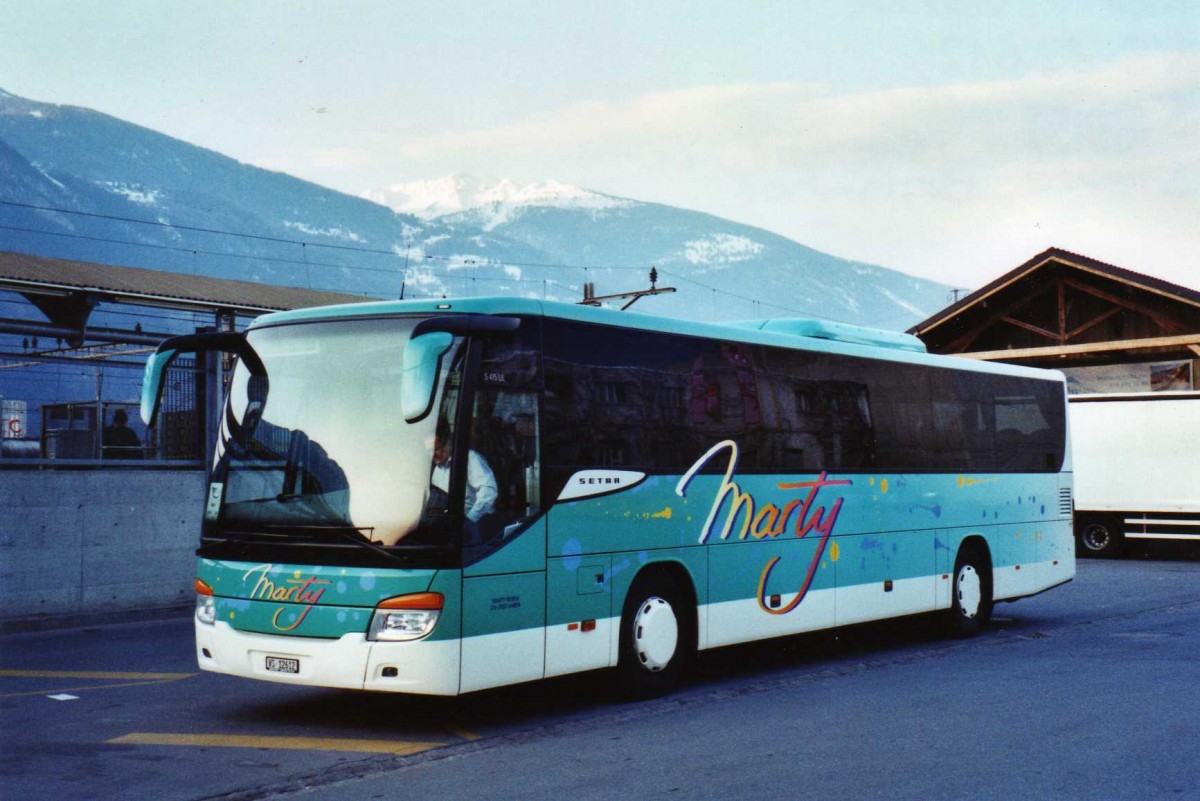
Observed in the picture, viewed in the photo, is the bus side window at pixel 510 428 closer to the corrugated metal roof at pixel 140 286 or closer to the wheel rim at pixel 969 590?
the wheel rim at pixel 969 590

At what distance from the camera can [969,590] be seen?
577 inches

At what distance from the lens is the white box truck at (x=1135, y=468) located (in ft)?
84.0

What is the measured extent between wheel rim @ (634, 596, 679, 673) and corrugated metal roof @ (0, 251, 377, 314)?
834 centimetres

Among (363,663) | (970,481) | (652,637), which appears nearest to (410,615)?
(363,663)

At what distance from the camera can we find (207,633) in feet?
29.7

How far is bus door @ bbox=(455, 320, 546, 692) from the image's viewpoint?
8500mm

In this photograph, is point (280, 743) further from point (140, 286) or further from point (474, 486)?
point (140, 286)

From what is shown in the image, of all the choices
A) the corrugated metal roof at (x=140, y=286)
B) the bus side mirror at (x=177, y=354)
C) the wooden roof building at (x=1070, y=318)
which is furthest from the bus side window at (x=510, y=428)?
the wooden roof building at (x=1070, y=318)

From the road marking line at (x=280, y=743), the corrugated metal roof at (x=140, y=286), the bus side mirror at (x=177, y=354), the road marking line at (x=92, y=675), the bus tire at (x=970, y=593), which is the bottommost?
the road marking line at (x=92, y=675)

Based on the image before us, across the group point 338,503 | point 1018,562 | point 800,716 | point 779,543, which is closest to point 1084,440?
point 1018,562

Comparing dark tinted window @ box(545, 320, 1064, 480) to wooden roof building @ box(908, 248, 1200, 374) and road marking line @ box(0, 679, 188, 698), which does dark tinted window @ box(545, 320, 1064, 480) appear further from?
wooden roof building @ box(908, 248, 1200, 374)

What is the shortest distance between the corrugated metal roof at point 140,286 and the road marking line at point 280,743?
7736mm

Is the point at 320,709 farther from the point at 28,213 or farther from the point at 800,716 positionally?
the point at 28,213

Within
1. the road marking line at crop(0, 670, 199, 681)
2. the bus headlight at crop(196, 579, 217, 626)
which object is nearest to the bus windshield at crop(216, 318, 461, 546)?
the bus headlight at crop(196, 579, 217, 626)
